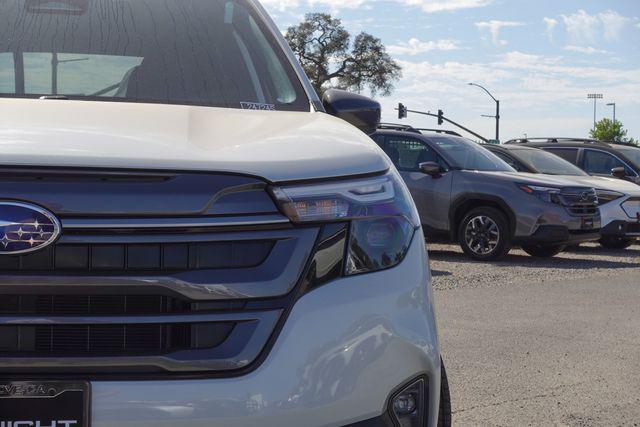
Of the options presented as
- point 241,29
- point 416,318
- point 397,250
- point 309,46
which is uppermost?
point 309,46

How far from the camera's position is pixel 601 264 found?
43.7 ft

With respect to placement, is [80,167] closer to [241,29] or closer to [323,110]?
[323,110]

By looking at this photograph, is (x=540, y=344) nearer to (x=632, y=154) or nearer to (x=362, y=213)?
(x=362, y=213)

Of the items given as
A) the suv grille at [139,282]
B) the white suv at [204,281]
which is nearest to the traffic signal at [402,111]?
the white suv at [204,281]

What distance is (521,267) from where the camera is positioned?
12609 millimetres

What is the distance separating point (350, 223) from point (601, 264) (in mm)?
11372

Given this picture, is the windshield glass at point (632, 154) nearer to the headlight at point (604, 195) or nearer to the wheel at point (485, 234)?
the headlight at point (604, 195)

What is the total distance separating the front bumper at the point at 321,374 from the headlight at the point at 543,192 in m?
11.1

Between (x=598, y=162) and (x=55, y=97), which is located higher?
(x=55, y=97)

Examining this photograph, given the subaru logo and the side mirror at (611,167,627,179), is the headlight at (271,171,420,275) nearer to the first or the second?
the subaru logo

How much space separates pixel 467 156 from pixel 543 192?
136 cm

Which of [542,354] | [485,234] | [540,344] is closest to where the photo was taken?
[542,354]

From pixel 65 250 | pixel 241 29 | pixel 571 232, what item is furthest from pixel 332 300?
pixel 571 232

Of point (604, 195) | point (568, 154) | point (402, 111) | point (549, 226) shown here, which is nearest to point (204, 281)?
point (549, 226)
